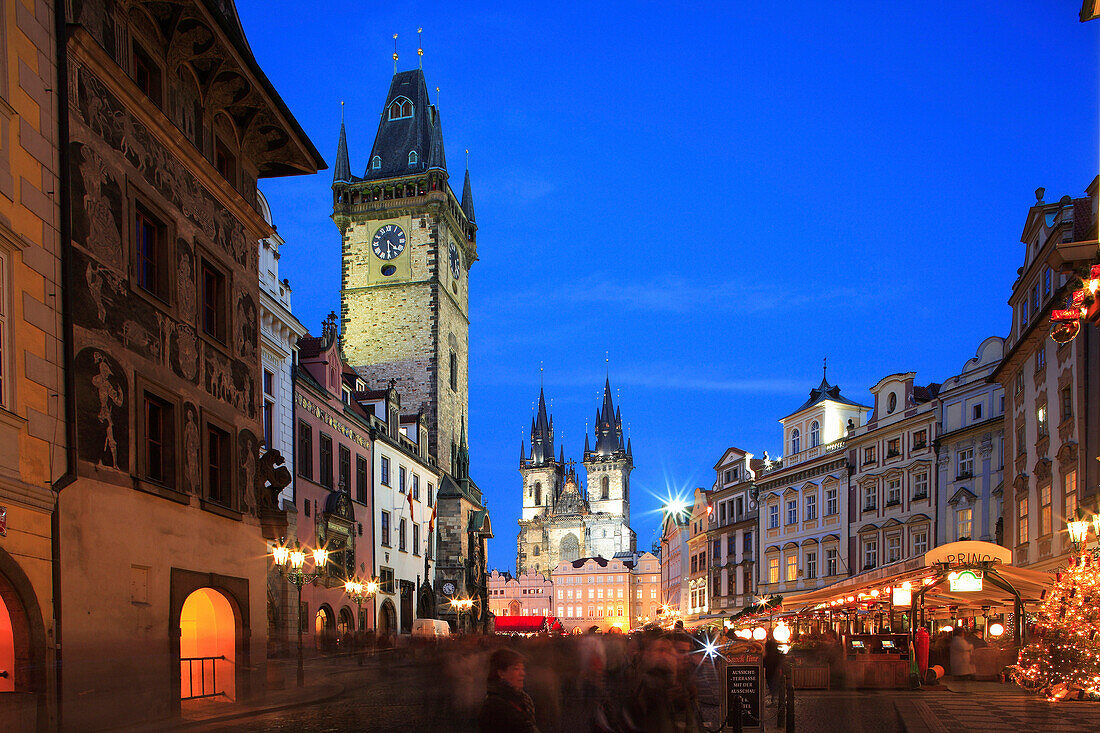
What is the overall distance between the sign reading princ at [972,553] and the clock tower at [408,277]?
38.2 m

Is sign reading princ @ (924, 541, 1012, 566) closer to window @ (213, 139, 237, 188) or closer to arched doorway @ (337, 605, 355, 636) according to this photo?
window @ (213, 139, 237, 188)

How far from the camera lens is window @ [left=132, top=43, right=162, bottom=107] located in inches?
563

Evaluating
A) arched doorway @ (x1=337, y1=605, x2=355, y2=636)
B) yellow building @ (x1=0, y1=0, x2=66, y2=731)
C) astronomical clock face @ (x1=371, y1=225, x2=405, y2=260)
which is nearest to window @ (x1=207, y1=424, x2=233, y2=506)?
yellow building @ (x1=0, y1=0, x2=66, y2=731)

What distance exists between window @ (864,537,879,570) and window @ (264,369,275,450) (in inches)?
1160

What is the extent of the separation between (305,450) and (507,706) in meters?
28.9

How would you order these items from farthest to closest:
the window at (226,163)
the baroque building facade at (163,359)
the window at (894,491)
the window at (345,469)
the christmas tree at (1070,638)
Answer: the window at (894,491) < the window at (345,469) < the window at (226,163) < the christmas tree at (1070,638) < the baroque building facade at (163,359)

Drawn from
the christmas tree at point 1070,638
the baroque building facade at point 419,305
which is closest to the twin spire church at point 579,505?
the baroque building facade at point 419,305

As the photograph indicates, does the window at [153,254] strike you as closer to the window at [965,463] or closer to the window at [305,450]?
the window at [305,450]

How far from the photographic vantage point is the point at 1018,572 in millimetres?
19984

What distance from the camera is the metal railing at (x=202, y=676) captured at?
583 inches

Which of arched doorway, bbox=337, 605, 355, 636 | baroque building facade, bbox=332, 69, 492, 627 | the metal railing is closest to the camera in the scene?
the metal railing

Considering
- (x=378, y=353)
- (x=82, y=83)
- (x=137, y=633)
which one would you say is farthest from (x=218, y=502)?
(x=378, y=353)

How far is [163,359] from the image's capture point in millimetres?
14461

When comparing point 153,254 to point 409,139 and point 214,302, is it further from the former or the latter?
point 409,139
